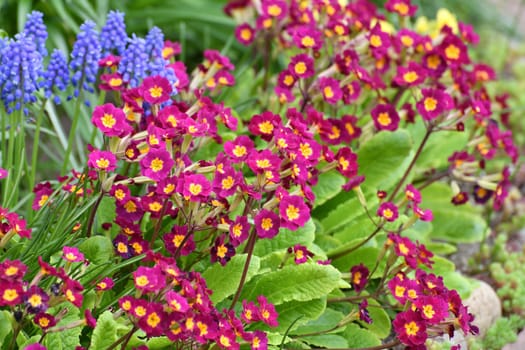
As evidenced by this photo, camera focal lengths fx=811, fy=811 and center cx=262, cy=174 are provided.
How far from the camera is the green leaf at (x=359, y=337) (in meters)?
2.72

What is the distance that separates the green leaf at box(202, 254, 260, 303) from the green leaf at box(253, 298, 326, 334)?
20cm

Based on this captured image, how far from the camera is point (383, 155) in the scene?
3.29 metres

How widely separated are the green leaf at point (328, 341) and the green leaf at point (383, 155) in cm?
81

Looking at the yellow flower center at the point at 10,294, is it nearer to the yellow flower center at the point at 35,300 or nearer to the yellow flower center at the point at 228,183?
the yellow flower center at the point at 35,300

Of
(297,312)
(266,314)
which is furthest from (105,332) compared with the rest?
(297,312)

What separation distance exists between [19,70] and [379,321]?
4.81 feet

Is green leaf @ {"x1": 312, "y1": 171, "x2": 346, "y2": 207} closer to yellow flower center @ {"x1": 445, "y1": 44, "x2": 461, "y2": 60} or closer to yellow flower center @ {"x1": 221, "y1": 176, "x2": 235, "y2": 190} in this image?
yellow flower center @ {"x1": 445, "y1": 44, "x2": 461, "y2": 60}

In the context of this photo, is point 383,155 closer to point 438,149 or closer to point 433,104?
point 433,104

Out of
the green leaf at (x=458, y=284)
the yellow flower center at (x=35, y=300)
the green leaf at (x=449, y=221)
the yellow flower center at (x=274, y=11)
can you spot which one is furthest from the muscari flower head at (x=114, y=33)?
the green leaf at (x=449, y=221)

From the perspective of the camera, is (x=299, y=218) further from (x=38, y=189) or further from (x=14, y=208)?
(x=14, y=208)

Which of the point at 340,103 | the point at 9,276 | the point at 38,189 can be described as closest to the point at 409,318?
the point at 9,276

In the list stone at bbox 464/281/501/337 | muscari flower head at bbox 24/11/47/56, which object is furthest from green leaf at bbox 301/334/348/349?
muscari flower head at bbox 24/11/47/56

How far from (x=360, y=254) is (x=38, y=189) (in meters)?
1.18

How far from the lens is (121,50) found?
9.41 ft
